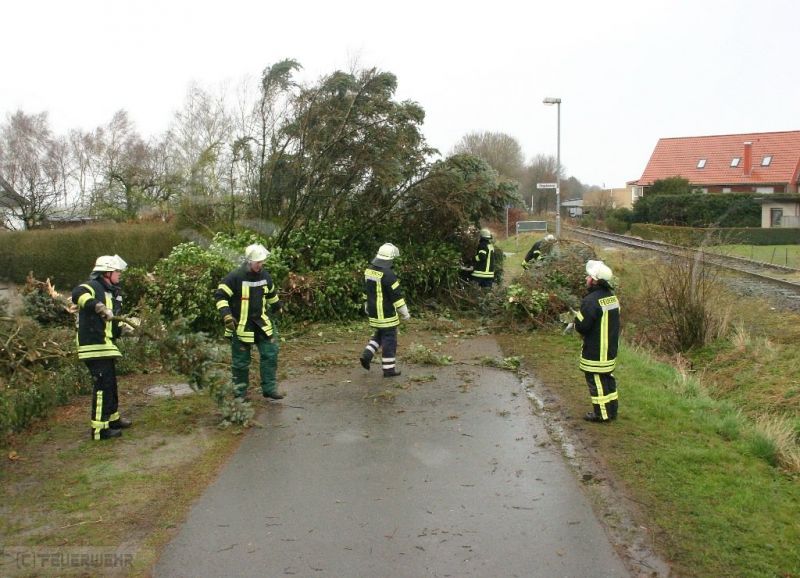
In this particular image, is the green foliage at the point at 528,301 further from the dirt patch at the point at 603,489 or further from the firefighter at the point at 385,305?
the dirt patch at the point at 603,489

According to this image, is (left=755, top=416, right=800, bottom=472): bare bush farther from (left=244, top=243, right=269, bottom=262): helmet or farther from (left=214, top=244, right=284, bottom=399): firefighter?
(left=244, top=243, right=269, bottom=262): helmet

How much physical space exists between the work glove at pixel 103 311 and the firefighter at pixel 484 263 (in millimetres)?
8379

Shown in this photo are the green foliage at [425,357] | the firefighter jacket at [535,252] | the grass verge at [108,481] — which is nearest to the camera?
the grass verge at [108,481]

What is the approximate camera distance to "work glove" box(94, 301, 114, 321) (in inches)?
250

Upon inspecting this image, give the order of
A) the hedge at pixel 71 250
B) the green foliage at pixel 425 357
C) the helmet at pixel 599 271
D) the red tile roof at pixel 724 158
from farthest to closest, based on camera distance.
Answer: the red tile roof at pixel 724 158
the hedge at pixel 71 250
the green foliage at pixel 425 357
the helmet at pixel 599 271

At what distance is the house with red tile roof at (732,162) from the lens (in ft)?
170

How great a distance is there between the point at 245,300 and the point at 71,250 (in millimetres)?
11338

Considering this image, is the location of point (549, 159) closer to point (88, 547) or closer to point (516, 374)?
point (516, 374)

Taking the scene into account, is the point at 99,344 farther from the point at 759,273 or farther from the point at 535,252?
the point at 759,273

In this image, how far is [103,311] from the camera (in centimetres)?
636

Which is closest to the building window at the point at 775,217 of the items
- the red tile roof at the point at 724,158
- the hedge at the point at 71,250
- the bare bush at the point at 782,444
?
the red tile roof at the point at 724,158

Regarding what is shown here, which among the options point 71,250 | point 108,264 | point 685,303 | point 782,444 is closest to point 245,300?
point 108,264

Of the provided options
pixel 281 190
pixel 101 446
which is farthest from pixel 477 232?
pixel 101 446

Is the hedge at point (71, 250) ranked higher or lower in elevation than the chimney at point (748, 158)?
lower
